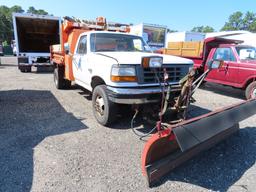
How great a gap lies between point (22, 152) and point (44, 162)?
52 centimetres

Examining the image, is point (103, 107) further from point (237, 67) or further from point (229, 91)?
point (229, 91)

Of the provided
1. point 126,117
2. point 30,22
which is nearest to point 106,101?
point 126,117

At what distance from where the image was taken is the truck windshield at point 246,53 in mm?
7251

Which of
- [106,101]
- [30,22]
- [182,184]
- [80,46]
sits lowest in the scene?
[182,184]

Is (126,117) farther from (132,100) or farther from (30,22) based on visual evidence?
(30,22)

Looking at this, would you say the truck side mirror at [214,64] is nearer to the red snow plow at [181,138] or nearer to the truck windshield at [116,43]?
the red snow plow at [181,138]

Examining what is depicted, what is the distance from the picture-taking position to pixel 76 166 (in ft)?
9.88

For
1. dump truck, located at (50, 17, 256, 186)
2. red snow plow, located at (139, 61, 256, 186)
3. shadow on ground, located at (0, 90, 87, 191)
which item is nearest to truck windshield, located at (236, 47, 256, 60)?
dump truck, located at (50, 17, 256, 186)

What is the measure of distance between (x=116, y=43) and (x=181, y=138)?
346 cm

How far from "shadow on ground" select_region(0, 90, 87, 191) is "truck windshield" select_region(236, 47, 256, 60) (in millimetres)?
6175

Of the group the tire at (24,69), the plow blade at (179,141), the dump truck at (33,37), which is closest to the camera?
the plow blade at (179,141)

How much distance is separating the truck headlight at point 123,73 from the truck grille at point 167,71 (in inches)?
7.8

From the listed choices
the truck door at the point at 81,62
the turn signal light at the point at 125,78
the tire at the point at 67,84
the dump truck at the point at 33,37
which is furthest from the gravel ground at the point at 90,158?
the dump truck at the point at 33,37

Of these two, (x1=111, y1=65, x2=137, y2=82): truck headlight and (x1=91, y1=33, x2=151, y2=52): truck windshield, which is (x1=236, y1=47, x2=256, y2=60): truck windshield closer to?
(x1=91, y1=33, x2=151, y2=52): truck windshield
